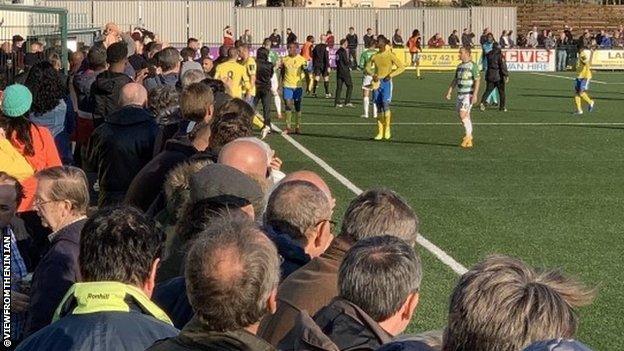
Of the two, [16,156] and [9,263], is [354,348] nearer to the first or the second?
[9,263]

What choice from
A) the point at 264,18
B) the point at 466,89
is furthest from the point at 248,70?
the point at 264,18

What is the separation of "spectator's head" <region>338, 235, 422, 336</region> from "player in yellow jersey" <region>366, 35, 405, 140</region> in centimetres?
1942

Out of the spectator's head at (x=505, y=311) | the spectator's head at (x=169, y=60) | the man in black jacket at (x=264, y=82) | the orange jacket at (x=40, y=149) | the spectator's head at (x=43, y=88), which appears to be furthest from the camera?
the man in black jacket at (x=264, y=82)

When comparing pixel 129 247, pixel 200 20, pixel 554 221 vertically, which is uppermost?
pixel 200 20

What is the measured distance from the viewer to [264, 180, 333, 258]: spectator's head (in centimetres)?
588

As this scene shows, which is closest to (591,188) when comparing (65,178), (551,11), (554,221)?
(554,221)

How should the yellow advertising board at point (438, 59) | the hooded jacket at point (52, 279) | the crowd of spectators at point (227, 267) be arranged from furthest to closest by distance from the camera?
1. the yellow advertising board at point (438, 59)
2. the hooded jacket at point (52, 279)
3. the crowd of spectators at point (227, 267)

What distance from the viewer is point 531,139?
2405cm

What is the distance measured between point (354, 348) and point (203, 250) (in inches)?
32.3

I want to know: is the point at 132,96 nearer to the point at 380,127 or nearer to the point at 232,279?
the point at 232,279

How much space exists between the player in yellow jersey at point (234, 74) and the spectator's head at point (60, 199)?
15.0 metres

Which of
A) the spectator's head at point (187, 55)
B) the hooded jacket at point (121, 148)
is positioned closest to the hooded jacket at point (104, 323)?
the hooded jacket at point (121, 148)

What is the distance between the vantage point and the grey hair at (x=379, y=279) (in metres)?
4.36

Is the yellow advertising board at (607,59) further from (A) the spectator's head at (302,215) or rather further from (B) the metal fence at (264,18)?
(A) the spectator's head at (302,215)
